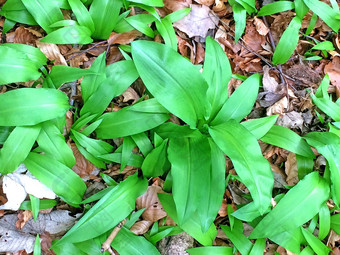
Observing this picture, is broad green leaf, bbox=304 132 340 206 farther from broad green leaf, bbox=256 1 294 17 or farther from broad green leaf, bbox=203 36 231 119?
broad green leaf, bbox=256 1 294 17

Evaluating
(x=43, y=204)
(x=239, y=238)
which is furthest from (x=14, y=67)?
(x=239, y=238)

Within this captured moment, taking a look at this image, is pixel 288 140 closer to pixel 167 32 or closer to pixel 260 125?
pixel 260 125

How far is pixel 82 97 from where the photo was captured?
175 centimetres

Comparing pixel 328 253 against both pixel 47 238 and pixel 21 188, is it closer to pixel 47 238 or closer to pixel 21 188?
pixel 47 238

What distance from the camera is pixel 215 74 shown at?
173 cm

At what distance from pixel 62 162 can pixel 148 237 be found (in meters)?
0.63

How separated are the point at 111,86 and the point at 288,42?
1.17 m

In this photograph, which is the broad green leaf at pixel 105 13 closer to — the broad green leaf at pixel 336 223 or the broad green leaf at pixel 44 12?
the broad green leaf at pixel 44 12

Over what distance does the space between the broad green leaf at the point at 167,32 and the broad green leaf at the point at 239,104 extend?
47 centimetres

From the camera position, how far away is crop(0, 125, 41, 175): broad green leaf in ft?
5.03

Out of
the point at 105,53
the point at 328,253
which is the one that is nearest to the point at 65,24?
the point at 105,53

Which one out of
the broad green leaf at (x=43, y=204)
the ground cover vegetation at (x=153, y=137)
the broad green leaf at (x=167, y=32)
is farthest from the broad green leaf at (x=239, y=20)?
the broad green leaf at (x=43, y=204)

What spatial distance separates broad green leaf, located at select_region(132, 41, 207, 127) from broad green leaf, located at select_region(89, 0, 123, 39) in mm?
426

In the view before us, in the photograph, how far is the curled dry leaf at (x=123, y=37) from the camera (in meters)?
1.88
